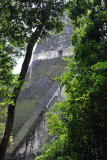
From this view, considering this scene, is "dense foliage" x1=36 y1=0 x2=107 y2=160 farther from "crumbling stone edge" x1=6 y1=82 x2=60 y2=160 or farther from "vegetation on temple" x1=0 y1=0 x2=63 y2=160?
"crumbling stone edge" x1=6 y1=82 x2=60 y2=160

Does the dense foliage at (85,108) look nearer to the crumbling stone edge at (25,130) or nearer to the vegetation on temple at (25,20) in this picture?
the vegetation on temple at (25,20)

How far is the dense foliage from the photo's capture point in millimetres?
2125

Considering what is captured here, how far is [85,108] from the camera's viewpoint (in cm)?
227

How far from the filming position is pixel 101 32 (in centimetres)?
420

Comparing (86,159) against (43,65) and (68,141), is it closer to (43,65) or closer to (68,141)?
(68,141)

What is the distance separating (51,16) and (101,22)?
160 centimetres

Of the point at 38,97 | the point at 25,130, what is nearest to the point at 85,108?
the point at 25,130

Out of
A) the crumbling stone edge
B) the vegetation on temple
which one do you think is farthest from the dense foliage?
the crumbling stone edge

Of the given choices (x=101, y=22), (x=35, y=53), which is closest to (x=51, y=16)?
(x=101, y=22)

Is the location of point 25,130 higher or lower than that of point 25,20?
lower

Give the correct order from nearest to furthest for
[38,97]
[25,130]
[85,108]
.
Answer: [85,108] < [25,130] < [38,97]

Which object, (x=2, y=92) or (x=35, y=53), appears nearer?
(x=2, y=92)

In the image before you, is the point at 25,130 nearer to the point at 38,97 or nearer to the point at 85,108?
the point at 38,97

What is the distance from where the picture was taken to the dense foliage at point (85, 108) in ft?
6.97
